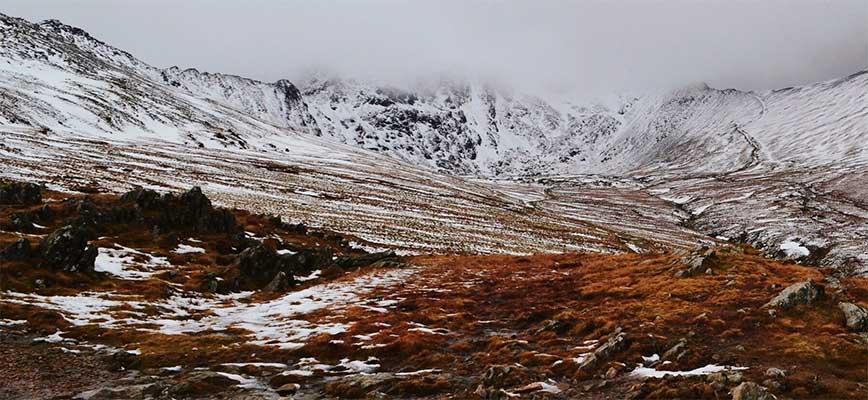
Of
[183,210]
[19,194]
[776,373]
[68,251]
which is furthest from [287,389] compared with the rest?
[19,194]

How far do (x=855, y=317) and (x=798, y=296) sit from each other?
8.00 ft

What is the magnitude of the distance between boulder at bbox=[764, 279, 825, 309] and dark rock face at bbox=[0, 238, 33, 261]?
4025cm

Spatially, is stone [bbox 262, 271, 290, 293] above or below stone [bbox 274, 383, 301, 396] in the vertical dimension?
below

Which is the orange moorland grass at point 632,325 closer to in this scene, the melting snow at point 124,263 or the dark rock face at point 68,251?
the melting snow at point 124,263

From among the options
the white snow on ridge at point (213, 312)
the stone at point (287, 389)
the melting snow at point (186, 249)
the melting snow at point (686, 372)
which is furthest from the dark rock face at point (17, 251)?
the melting snow at point (686, 372)

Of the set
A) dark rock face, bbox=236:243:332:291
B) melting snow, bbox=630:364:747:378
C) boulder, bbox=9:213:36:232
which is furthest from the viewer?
boulder, bbox=9:213:36:232

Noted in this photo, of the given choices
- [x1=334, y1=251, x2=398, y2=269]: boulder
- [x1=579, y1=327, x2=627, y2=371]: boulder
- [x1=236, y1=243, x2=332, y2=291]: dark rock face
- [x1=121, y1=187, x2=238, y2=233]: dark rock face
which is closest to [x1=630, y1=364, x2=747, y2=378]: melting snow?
[x1=579, y1=327, x2=627, y2=371]: boulder

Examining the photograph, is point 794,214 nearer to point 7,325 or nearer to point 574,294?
point 574,294

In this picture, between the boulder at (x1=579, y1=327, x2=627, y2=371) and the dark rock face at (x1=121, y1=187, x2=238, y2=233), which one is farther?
the dark rock face at (x1=121, y1=187, x2=238, y2=233)

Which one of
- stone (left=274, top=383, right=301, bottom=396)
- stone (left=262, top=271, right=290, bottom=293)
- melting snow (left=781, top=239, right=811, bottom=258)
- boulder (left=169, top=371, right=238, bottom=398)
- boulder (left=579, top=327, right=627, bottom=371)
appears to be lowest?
melting snow (left=781, top=239, right=811, bottom=258)

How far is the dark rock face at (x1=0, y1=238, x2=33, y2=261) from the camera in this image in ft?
108

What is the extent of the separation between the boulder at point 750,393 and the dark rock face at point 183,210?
46026 mm

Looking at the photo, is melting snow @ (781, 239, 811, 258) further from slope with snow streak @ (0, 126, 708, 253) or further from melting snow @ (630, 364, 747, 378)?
melting snow @ (630, 364, 747, 378)

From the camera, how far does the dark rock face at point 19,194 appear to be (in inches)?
1855
